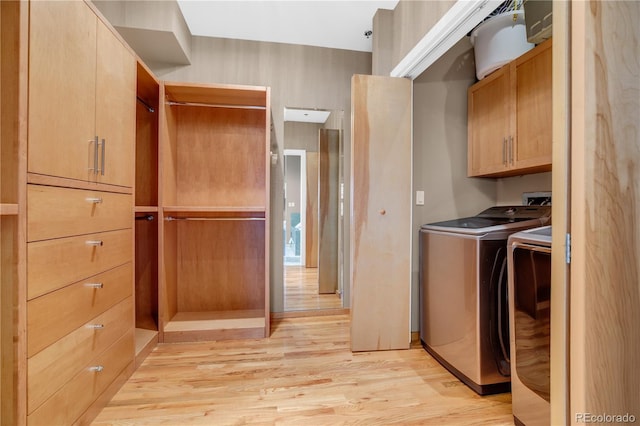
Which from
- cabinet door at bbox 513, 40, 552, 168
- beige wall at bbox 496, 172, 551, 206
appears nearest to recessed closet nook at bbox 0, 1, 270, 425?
cabinet door at bbox 513, 40, 552, 168

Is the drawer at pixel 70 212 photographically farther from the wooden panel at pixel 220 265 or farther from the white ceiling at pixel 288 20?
the white ceiling at pixel 288 20

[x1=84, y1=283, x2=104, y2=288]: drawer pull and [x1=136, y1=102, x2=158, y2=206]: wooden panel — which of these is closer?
[x1=84, y1=283, x2=104, y2=288]: drawer pull

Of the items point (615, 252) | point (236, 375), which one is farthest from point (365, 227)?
point (615, 252)

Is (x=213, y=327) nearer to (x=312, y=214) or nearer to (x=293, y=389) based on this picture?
(x=293, y=389)

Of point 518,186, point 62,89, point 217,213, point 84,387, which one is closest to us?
point 62,89

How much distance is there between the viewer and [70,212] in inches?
49.7

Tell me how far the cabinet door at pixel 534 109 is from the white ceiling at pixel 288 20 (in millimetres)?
1047

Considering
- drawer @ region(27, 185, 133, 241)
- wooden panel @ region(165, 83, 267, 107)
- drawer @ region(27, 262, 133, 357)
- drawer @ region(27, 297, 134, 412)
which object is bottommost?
drawer @ region(27, 297, 134, 412)

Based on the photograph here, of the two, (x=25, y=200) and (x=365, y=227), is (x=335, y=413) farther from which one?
(x=25, y=200)

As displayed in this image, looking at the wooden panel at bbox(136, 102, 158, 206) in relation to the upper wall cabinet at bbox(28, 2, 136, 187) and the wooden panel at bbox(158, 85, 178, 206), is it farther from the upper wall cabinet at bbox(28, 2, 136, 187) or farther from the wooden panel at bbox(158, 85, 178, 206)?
the upper wall cabinet at bbox(28, 2, 136, 187)

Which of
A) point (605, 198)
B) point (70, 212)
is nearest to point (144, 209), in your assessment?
point (70, 212)

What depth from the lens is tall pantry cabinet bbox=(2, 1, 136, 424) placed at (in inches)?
39.3

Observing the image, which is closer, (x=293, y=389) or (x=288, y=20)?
(x=293, y=389)

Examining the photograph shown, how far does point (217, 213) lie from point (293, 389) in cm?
156
